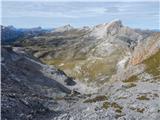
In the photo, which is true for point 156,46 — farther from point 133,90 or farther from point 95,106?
point 95,106

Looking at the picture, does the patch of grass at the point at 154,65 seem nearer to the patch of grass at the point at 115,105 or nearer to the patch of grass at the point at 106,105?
the patch of grass at the point at 115,105

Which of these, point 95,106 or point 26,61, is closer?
point 95,106

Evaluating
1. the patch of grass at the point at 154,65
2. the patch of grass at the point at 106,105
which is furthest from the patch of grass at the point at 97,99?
the patch of grass at the point at 154,65

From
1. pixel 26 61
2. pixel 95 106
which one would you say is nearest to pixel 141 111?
pixel 95 106

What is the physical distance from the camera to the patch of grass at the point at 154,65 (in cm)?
8051

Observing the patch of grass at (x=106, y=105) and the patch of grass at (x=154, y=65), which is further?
the patch of grass at (x=154, y=65)

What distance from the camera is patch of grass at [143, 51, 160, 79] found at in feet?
264

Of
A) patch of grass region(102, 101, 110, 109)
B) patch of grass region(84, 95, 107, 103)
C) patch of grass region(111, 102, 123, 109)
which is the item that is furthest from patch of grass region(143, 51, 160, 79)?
patch of grass region(102, 101, 110, 109)

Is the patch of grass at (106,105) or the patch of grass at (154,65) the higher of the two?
the patch of grass at (154,65)

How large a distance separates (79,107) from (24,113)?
8.49m

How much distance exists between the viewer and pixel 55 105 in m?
55.4

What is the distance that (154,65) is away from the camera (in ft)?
292

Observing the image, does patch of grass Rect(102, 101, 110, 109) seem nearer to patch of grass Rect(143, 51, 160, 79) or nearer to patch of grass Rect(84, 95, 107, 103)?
patch of grass Rect(84, 95, 107, 103)

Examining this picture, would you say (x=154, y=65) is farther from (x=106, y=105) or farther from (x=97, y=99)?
(x=106, y=105)
